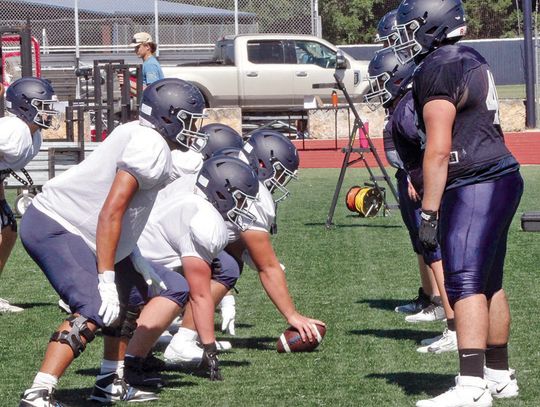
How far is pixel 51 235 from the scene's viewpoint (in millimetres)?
5359

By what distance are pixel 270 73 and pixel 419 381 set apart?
19172 millimetres

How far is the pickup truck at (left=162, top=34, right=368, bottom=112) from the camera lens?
2489cm

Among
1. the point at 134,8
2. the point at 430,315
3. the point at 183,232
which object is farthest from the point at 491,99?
the point at 134,8

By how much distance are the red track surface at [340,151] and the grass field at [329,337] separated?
940 centimetres

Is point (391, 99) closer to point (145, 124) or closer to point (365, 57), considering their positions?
point (145, 124)

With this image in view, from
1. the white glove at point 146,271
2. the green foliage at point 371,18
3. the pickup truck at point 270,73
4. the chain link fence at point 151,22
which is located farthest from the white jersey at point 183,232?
the green foliage at point 371,18

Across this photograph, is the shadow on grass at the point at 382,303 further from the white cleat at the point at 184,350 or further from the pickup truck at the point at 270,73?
the pickup truck at the point at 270,73

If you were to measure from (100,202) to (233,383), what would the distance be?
4.45 feet

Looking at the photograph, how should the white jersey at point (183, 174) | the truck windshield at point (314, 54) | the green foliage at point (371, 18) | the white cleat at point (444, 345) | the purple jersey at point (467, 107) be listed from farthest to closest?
the green foliage at point (371, 18), the truck windshield at point (314, 54), the white jersey at point (183, 174), the white cleat at point (444, 345), the purple jersey at point (467, 107)

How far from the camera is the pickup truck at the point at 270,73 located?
24.9 meters

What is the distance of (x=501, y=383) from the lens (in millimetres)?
5703

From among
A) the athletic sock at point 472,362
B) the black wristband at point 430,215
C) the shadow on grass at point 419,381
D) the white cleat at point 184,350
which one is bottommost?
the shadow on grass at point 419,381

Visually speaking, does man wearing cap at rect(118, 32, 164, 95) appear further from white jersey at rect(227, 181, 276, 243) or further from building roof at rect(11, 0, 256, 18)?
building roof at rect(11, 0, 256, 18)

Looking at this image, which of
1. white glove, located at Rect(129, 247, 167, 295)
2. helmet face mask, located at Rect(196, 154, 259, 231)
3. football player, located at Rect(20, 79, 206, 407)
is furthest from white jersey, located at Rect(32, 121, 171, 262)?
helmet face mask, located at Rect(196, 154, 259, 231)
